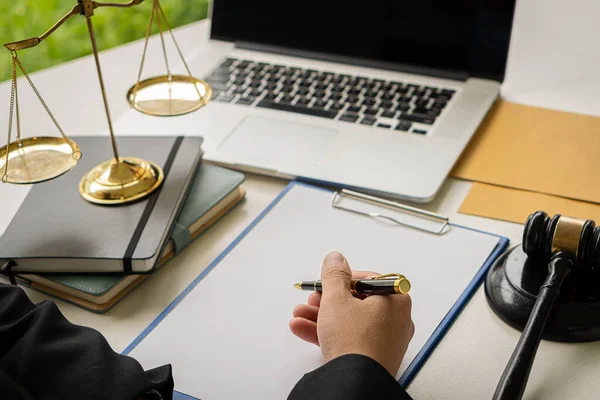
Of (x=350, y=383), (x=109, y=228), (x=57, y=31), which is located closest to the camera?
(x=350, y=383)

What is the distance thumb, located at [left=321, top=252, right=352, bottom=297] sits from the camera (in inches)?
28.2

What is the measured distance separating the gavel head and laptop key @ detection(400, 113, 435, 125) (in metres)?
0.38

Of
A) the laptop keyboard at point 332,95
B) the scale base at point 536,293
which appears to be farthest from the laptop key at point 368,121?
the scale base at point 536,293

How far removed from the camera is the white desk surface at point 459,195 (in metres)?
0.72

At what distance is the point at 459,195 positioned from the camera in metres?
1.00

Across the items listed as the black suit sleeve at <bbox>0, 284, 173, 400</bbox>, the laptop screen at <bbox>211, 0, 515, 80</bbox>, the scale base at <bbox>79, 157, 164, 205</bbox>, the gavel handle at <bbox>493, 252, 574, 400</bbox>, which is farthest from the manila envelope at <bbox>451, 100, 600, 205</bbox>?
the black suit sleeve at <bbox>0, 284, 173, 400</bbox>

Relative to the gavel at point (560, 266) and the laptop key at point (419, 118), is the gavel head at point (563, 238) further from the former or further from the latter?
the laptop key at point (419, 118)

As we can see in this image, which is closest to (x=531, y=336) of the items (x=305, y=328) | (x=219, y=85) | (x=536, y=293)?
(x=536, y=293)

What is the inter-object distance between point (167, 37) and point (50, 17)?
1.08 m

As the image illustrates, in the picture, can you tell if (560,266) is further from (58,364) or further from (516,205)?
(58,364)

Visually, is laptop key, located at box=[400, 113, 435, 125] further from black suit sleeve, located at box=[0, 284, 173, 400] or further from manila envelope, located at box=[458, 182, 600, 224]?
black suit sleeve, located at box=[0, 284, 173, 400]

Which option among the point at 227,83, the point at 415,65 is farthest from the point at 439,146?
the point at 227,83

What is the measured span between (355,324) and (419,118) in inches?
21.0

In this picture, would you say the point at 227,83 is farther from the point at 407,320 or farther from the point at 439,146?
the point at 407,320
